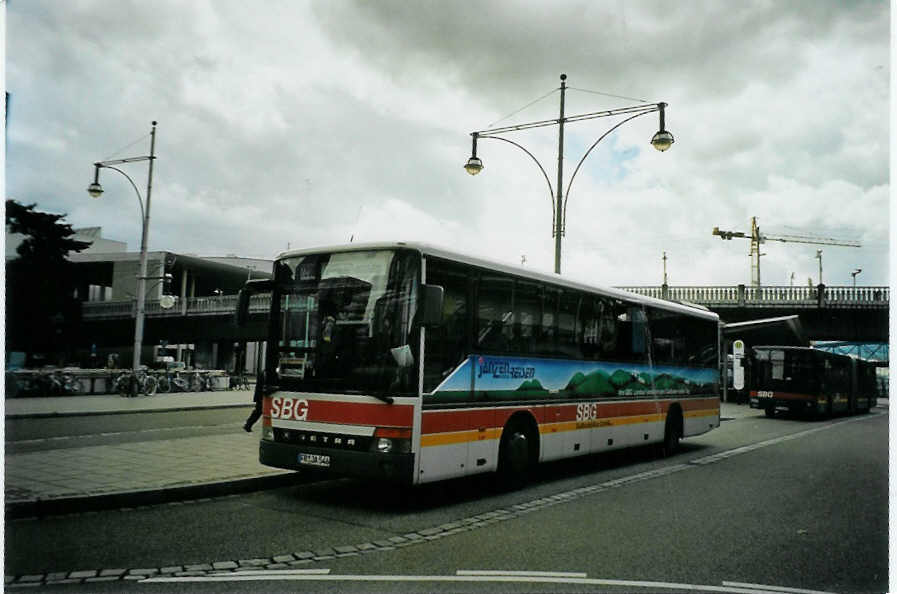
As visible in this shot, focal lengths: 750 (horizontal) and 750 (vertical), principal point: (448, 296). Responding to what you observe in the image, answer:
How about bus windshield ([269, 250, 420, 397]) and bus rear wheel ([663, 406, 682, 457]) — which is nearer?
bus windshield ([269, 250, 420, 397])

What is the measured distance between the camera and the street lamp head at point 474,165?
1803 centimetres

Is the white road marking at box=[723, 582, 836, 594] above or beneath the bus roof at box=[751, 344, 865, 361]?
beneath

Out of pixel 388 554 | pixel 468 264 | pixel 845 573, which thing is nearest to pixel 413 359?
Result: pixel 468 264

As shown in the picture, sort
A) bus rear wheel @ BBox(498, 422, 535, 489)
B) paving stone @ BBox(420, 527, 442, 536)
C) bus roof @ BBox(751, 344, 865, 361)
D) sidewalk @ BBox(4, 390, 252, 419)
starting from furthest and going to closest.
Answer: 1. bus roof @ BBox(751, 344, 865, 361)
2. sidewalk @ BBox(4, 390, 252, 419)
3. bus rear wheel @ BBox(498, 422, 535, 489)
4. paving stone @ BBox(420, 527, 442, 536)

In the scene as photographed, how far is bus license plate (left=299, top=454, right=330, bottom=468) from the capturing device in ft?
26.9

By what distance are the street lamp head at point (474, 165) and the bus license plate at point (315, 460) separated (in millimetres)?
11071

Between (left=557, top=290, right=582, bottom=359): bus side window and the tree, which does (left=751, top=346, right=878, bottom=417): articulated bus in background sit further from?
the tree

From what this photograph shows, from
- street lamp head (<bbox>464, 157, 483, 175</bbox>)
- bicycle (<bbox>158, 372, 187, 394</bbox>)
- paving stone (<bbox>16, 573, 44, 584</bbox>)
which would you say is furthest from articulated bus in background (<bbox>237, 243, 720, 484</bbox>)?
bicycle (<bbox>158, 372, 187, 394</bbox>)

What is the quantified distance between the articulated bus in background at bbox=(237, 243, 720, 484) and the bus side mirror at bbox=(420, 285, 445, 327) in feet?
0.04

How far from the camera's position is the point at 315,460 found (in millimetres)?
8281

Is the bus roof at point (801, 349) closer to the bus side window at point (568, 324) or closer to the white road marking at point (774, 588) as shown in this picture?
the bus side window at point (568, 324)

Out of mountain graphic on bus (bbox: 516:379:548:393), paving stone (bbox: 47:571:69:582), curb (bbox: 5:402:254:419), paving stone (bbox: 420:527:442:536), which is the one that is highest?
mountain graphic on bus (bbox: 516:379:548:393)

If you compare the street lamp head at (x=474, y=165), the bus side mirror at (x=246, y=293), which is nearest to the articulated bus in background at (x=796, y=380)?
the street lamp head at (x=474, y=165)

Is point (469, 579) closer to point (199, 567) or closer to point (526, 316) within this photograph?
point (199, 567)
